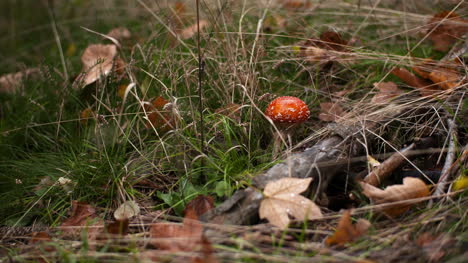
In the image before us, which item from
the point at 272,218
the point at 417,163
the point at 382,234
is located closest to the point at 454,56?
the point at 417,163

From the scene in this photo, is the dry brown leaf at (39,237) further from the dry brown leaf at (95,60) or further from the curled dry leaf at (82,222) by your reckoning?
the dry brown leaf at (95,60)

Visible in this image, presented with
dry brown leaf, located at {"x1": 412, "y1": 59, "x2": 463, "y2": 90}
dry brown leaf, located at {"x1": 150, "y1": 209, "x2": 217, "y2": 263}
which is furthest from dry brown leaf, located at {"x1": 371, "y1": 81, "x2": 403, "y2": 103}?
dry brown leaf, located at {"x1": 150, "y1": 209, "x2": 217, "y2": 263}

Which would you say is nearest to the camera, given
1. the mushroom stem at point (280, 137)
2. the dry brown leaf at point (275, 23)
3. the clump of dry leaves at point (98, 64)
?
the mushroom stem at point (280, 137)

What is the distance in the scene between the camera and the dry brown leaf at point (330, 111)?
230 cm

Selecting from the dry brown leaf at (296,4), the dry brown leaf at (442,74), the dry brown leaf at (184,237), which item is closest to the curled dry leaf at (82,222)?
the dry brown leaf at (184,237)

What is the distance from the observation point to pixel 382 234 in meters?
1.52

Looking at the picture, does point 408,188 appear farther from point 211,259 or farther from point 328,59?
point 328,59

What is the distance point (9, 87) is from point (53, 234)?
1.60 metres

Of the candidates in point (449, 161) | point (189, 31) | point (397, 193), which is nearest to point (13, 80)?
point (189, 31)

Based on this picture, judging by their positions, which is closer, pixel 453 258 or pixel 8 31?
pixel 453 258

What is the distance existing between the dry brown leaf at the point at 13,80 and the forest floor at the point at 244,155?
2 cm

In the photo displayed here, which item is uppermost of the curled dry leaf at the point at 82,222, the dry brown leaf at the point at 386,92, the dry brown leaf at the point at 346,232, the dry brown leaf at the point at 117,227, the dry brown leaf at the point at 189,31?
the dry brown leaf at the point at 189,31

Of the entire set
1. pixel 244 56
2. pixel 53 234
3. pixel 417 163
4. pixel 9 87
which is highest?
pixel 244 56

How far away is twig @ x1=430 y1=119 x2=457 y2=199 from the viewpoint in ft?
5.54
